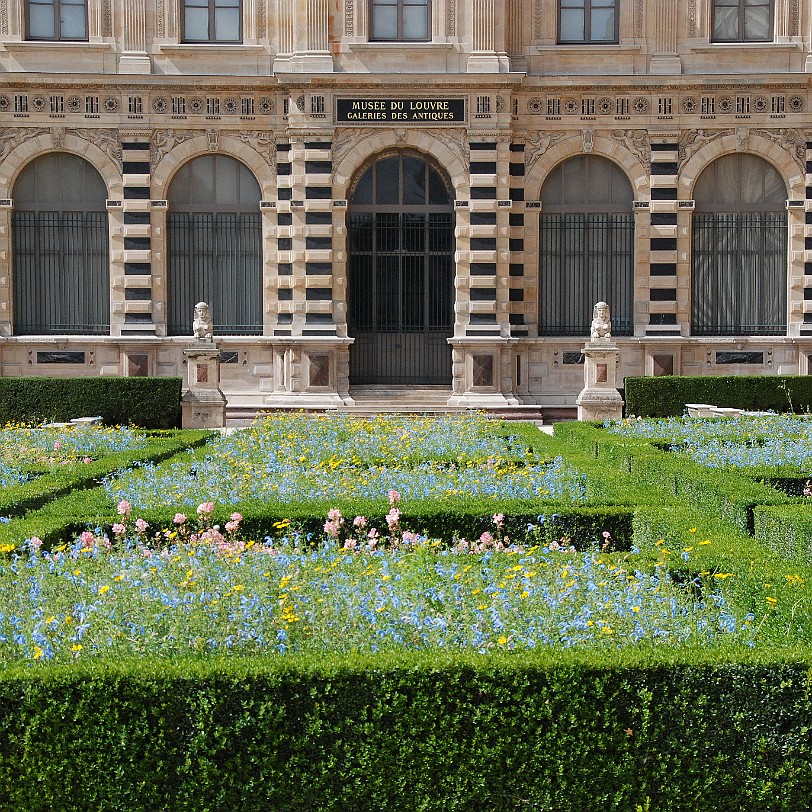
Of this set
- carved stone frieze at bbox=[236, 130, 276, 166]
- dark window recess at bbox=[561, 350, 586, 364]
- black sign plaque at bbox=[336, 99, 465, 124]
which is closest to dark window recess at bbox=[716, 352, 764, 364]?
dark window recess at bbox=[561, 350, 586, 364]

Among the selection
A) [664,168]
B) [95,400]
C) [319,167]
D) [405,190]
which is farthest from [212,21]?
[664,168]

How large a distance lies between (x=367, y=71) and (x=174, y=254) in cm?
641

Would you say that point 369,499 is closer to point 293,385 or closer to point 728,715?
point 728,715

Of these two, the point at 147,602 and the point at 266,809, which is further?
the point at 147,602

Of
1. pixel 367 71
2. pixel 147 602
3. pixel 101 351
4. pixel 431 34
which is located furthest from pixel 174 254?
pixel 147 602

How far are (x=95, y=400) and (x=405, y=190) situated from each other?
929 centimetres

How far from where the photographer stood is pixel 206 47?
26344mm

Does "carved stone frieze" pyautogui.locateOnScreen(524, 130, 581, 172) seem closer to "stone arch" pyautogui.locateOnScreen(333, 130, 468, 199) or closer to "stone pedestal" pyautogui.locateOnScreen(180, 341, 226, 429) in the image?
"stone arch" pyautogui.locateOnScreen(333, 130, 468, 199)

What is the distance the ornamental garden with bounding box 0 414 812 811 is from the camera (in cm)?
534

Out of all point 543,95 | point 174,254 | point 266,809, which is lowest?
point 266,809

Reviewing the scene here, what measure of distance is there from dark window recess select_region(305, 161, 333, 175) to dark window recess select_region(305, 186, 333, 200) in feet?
1.15

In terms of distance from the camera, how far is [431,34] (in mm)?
26359

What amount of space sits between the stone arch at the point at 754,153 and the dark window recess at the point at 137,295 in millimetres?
13196

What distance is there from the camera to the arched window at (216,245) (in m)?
27.0
